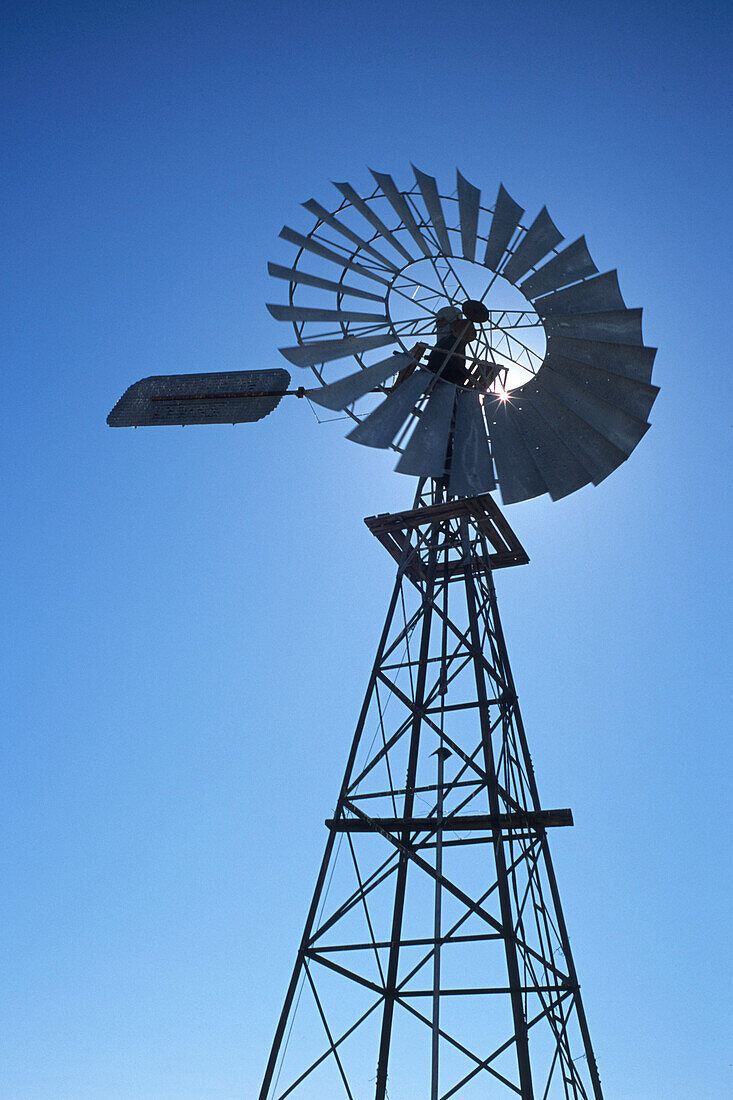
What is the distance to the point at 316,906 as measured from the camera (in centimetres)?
1212

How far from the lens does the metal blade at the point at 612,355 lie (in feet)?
43.6

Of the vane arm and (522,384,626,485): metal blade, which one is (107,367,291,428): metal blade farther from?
(522,384,626,485): metal blade

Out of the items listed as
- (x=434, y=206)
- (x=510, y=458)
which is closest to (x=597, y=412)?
(x=510, y=458)

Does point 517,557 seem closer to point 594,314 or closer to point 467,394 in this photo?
point 467,394

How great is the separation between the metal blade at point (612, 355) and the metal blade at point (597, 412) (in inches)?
13.9

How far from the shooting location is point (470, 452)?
13.2m

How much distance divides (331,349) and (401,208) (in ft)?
7.54

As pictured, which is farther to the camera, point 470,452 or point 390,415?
point 470,452

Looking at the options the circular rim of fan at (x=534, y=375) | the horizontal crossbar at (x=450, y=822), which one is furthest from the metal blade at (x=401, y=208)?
the horizontal crossbar at (x=450, y=822)

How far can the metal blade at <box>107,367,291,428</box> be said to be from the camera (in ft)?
46.5

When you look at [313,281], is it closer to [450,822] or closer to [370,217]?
[370,217]

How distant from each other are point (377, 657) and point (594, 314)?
5.80 meters

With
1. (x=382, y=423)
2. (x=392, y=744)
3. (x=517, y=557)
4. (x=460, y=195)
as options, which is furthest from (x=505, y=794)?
(x=460, y=195)

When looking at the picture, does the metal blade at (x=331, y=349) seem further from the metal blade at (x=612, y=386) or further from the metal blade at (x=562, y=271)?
the metal blade at (x=612, y=386)
